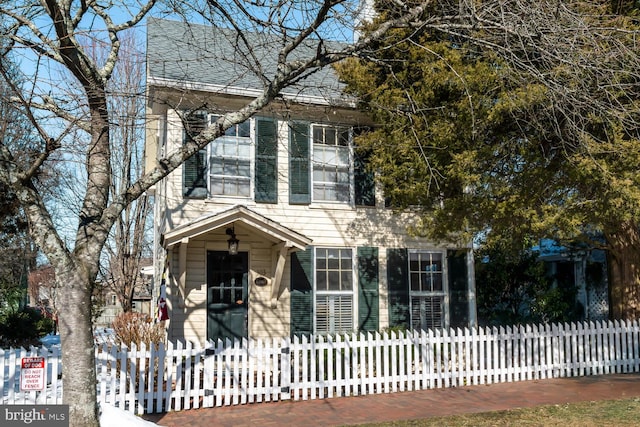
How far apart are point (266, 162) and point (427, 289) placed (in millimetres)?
4637

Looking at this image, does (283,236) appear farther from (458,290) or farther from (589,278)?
(589,278)

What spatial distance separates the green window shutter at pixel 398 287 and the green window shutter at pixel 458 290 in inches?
42.8

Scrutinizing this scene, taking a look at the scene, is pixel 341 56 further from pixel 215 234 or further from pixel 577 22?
pixel 215 234

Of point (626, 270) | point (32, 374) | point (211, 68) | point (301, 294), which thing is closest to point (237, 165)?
point (211, 68)

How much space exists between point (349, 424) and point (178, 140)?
6.75 metres

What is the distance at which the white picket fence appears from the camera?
28.3 feet

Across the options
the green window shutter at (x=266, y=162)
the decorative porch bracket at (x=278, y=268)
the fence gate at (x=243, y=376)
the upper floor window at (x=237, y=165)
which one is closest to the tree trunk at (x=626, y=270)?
the decorative porch bracket at (x=278, y=268)

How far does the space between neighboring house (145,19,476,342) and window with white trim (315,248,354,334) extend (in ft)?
0.07

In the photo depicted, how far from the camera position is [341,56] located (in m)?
6.92

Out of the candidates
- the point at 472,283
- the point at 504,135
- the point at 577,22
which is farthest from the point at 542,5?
the point at 472,283

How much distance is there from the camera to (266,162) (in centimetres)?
1247

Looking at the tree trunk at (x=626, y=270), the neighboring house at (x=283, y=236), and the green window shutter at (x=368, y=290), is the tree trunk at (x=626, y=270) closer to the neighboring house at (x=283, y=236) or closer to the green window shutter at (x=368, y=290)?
the neighboring house at (x=283, y=236)

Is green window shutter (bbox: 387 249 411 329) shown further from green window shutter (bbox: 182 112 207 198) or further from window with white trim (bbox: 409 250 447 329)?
green window shutter (bbox: 182 112 207 198)

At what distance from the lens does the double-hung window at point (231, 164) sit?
39.7ft
